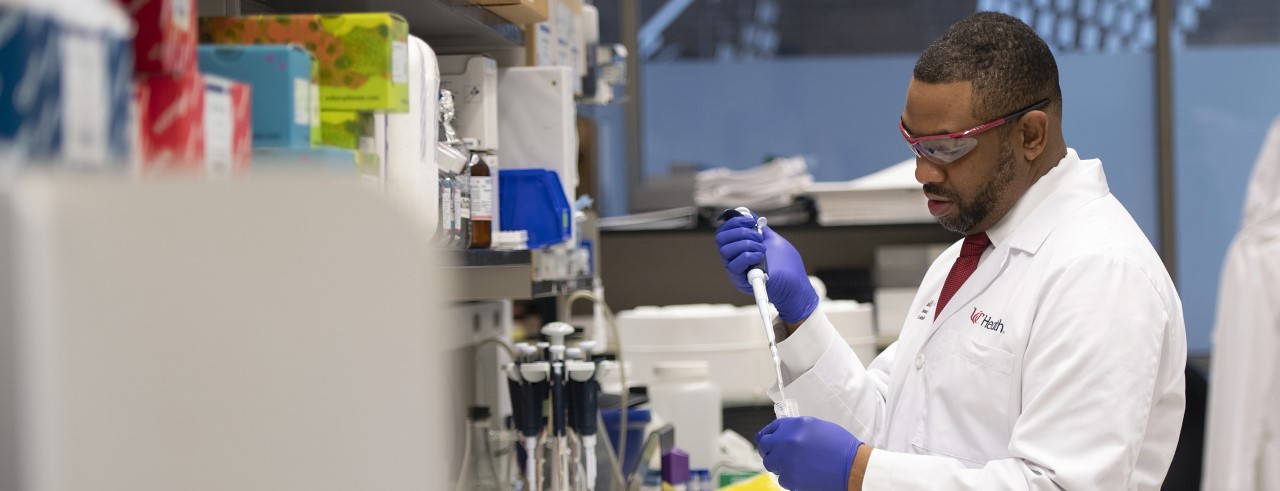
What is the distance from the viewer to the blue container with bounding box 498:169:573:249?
1918 millimetres

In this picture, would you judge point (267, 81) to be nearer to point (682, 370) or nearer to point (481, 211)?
point (481, 211)

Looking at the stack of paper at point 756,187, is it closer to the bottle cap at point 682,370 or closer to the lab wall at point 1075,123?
the lab wall at point 1075,123

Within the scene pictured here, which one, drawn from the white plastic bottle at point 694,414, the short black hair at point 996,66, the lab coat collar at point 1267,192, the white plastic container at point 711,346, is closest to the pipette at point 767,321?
the short black hair at point 996,66

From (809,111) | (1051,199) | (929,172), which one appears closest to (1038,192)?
(1051,199)

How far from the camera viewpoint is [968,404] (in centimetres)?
166

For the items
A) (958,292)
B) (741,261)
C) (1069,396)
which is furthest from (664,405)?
(1069,396)

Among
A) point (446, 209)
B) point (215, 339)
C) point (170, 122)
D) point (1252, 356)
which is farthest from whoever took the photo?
point (1252, 356)

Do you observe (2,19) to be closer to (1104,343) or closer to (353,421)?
(353,421)

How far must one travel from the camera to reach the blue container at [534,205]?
192 centimetres

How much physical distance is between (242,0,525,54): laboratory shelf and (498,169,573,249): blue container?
22cm

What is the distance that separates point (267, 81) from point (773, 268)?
1.25 meters

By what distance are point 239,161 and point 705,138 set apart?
4.02 metres

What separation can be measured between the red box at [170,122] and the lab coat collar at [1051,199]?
1.31m

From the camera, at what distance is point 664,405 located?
2.86 meters
